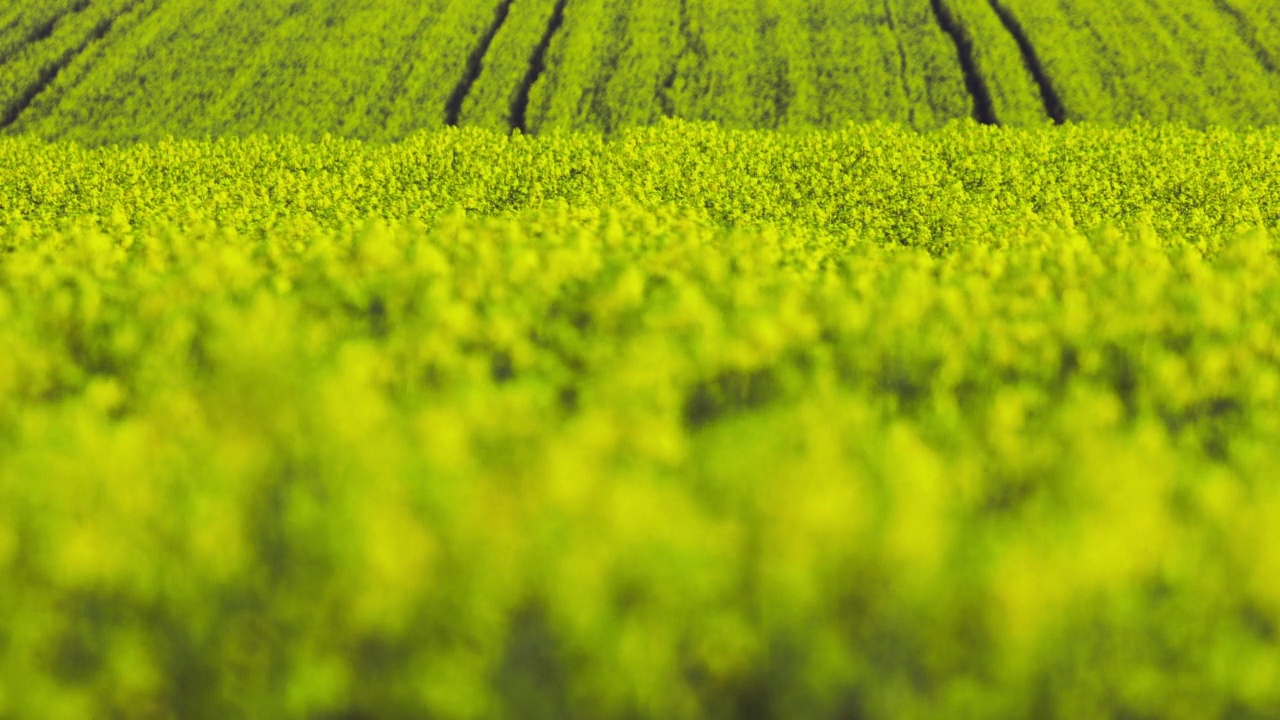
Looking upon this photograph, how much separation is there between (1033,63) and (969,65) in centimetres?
172

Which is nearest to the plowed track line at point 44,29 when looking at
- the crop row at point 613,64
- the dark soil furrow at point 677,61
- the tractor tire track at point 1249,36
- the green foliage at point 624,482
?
the crop row at point 613,64

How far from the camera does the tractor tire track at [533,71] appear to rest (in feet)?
77.0

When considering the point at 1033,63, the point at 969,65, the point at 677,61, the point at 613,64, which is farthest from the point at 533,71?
the point at 1033,63

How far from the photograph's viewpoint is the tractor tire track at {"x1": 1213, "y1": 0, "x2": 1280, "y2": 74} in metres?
24.4

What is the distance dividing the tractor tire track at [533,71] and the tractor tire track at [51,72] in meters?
12.7

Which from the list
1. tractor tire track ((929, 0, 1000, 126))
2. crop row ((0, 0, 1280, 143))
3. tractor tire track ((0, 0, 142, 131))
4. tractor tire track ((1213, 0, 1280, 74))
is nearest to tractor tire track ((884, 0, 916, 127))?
crop row ((0, 0, 1280, 143))

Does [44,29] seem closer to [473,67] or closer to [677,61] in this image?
[473,67]

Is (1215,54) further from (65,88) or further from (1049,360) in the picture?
(65,88)

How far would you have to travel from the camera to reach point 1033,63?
24.7 metres

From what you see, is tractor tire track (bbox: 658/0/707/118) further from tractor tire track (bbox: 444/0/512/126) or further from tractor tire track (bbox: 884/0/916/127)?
tractor tire track (bbox: 884/0/916/127)

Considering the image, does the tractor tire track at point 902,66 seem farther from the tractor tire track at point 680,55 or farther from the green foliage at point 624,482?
the green foliage at point 624,482

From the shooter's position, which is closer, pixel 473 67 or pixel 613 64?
pixel 613 64

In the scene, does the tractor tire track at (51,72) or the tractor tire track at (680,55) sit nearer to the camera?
the tractor tire track at (680,55)

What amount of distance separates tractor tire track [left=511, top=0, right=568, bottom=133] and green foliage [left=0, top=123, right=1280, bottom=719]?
18528 millimetres
